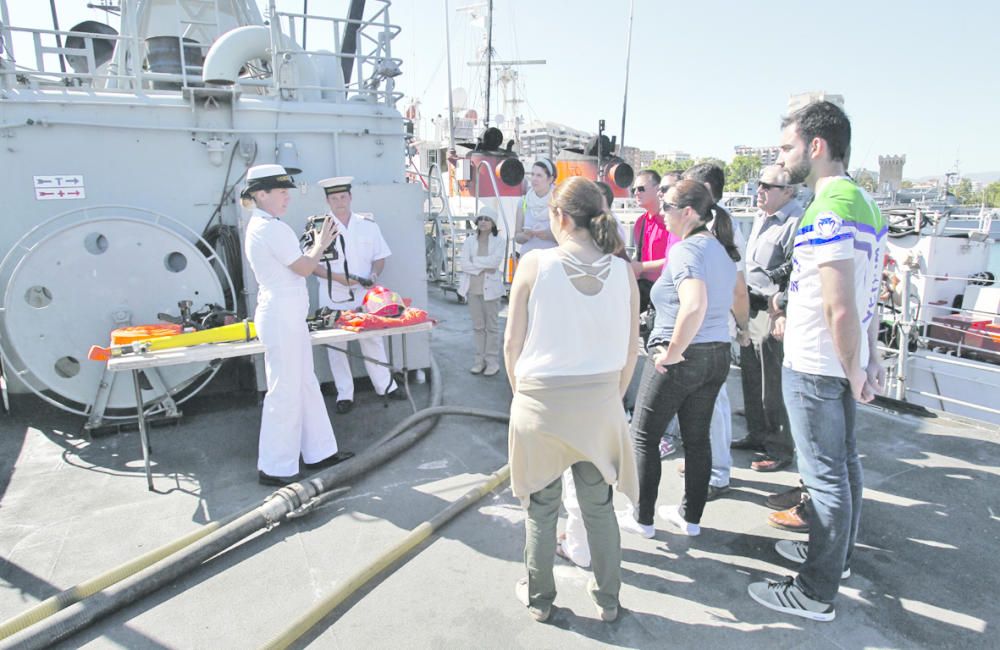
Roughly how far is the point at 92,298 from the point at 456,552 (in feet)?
11.9

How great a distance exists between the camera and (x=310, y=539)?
3455 millimetres

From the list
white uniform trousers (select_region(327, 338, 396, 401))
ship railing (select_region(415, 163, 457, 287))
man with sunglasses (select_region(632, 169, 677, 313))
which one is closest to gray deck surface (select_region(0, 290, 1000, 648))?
white uniform trousers (select_region(327, 338, 396, 401))

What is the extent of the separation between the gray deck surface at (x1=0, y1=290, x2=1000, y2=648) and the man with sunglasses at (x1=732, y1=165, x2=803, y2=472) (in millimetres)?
310

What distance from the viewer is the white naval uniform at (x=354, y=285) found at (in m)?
5.25

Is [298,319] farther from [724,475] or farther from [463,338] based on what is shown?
[463,338]

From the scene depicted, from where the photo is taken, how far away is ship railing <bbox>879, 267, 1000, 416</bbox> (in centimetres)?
561

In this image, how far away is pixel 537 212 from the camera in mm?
5680

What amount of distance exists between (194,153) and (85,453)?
2.86 meters

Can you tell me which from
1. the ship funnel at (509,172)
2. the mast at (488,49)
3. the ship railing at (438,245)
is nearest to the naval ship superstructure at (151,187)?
the ship funnel at (509,172)

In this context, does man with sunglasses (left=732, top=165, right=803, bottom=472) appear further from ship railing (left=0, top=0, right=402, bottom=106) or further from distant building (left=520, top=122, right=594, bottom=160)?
distant building (left=520, top=122, right=594, bottom=160)

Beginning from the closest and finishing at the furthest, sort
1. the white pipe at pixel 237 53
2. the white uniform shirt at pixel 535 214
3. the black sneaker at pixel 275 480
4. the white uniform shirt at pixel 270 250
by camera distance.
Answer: the white uniform shirt at pixel 270 250, the black sneaker at pixel 275 480, the white uniform shirt at pixel 535 214, the white pipe at pixel 237 53

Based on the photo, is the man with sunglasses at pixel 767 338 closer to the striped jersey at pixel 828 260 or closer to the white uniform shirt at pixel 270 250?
the striped jersey at pixel 828 260

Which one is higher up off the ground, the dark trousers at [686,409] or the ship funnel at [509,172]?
the ship funnel at [509,172]

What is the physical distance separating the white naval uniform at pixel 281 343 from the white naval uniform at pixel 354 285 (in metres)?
0.99
